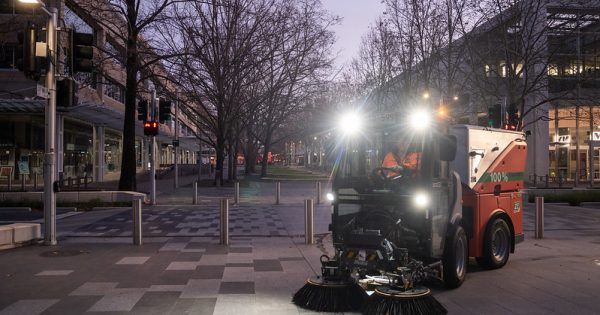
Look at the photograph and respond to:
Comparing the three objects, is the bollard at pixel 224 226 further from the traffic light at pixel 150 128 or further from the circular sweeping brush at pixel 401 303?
the traffic light at pixel 150 128

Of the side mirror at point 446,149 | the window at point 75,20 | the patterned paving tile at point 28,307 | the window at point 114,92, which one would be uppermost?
the window at point 75,20

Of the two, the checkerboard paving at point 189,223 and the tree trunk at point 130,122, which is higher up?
the tree trunk at point 130,122

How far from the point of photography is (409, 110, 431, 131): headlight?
7.29m

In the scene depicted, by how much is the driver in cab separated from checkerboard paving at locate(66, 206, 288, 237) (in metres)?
6.45

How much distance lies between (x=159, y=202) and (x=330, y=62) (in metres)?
15.4

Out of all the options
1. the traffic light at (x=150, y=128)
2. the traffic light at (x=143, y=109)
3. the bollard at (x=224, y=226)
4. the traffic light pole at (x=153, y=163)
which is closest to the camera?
the bollard at (x=224, y=226)

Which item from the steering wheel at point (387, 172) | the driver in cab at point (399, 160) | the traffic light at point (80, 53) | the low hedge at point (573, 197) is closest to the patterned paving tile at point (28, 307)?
the steering wheel at point (387, 172)

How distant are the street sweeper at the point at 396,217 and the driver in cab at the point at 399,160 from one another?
14 millimetres

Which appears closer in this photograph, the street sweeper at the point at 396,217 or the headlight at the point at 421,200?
the street sweeper at the point at 396,217

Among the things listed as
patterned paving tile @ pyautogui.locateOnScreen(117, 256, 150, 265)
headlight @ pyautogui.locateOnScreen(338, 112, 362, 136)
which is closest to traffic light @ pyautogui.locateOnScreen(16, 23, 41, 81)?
patterned paving tile @ pyautogui.locateOnScreen(117, 256, 150, 265)

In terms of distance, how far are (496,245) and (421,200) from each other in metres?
3.16

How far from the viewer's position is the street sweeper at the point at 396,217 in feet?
21.5

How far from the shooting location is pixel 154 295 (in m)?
7.31

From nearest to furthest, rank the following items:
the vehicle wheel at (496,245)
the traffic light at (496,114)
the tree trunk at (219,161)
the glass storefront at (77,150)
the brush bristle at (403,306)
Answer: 1. the brush bristle at (403,306)
2. the vehicle wheel at (496,245)
3. the traffic light at (496,114)
4. the tree trunk at (219,161)
5. the glass storefront at (77,150)
